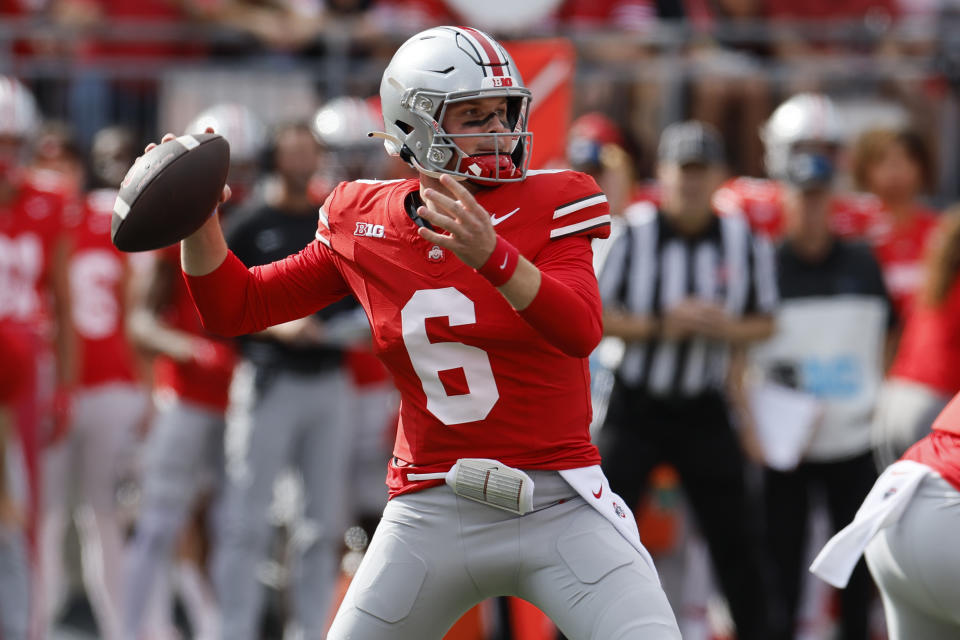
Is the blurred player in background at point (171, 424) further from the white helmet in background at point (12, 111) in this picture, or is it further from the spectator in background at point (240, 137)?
the white helmet in background at point (12, 111)

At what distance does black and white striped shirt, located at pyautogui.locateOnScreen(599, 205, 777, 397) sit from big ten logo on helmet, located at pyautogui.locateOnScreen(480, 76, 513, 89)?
2406 millimetres

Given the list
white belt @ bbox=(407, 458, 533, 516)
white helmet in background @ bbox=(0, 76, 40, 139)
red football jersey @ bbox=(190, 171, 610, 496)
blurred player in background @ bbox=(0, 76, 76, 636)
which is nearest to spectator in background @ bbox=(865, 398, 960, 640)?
red football jersey @ bbox=(190, 171, 610, 496)

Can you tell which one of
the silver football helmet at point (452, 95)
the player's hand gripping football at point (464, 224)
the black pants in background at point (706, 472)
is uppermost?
the silver football helmet at point (452, 95)

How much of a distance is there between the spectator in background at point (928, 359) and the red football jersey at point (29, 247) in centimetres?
351

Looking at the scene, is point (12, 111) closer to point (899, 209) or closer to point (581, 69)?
point (581, 69)

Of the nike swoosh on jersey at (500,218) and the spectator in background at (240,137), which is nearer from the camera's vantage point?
the nike swoosh on jersey at (500,218)

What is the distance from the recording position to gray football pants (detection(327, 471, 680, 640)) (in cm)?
333

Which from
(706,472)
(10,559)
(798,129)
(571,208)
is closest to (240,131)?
(10,559)

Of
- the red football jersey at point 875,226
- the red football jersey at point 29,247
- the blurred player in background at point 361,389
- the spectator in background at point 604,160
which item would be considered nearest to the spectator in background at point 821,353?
the red football jersey at point 875,226

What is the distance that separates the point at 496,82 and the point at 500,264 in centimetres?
55

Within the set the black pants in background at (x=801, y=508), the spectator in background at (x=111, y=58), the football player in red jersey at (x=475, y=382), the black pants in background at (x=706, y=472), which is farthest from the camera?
the spectator in background at (x=111, y=58)

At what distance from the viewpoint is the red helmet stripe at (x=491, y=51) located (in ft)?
11.0

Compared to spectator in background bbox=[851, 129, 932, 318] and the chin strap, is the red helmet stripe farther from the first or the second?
spectator in background bbox=[851, 129, 932, 318]

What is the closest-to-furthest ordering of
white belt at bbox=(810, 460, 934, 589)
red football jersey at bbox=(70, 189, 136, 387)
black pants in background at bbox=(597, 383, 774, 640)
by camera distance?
white belt at bbox=(810, 460, 934, 589) → black pants in background at bbox=(597, 383, 774, 640) → red football jersey at bbox=(70, 189, 136, 387)
